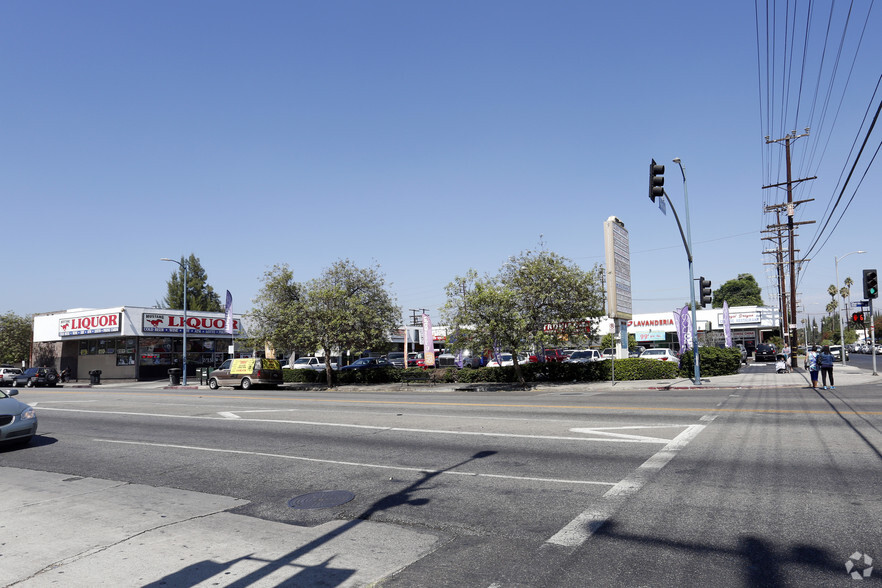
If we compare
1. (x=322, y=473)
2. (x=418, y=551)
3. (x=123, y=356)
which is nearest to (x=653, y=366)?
(x=322, y=473)

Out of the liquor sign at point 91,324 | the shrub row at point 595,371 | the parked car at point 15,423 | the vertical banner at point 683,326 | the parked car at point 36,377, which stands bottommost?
the parked car at point 36,377

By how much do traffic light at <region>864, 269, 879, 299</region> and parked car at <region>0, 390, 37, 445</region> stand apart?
32.0 metres

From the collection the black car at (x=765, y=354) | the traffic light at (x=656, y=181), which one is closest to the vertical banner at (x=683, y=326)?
the traffic light at (x=656, y=181)

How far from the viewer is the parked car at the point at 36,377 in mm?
44297

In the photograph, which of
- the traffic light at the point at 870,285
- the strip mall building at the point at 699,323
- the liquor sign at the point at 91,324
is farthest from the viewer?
the strip mall building at the point at 699,323

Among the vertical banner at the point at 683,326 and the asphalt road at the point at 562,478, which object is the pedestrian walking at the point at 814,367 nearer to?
the asphalt road at the point at 562,478

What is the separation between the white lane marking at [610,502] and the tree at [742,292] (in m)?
128

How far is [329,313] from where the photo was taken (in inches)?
1287

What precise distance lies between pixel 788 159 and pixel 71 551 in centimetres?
4137

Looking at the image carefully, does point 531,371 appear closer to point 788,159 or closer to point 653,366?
point 653,366

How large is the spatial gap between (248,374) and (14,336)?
135ft

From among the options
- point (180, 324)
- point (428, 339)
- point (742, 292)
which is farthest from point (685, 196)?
point (742, 292)

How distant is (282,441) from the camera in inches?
460

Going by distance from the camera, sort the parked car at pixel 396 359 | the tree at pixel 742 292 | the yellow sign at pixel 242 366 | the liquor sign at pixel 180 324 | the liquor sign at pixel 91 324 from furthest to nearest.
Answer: the tree at pixel 742 292 < the parked car at pixel 396 359 < the liquor sign at pixel 180 324 < the liquor sign at pixel 91 324 < the yellow sign at pixel 242 366
